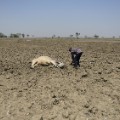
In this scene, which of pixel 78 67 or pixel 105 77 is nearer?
Answer: pixel 105 77

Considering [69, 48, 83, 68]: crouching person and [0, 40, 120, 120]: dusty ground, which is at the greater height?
[69, 48, 83, 68]: crouching person

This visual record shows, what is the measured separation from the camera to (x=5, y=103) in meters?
9.32

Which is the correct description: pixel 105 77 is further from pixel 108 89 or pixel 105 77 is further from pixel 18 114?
pixel 18 114

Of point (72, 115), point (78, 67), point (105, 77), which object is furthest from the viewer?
point (78, 67)

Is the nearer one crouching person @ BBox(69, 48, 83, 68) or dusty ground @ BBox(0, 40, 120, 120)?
dusty ground @ BBox(0, 40, 120, 120)

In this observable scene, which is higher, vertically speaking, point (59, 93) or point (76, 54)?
point (76, 54)

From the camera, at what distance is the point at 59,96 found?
32.0ft

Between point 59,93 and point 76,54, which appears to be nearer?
point 59,93

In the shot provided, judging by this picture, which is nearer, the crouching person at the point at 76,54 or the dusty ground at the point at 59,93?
the dusty ground at the point at 59,93

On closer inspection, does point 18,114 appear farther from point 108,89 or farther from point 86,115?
point 108,89

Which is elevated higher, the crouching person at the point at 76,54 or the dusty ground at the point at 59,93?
the crouching person at the point at 76,54

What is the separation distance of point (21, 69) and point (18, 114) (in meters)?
5.18

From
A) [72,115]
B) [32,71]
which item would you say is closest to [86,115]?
[72,115]

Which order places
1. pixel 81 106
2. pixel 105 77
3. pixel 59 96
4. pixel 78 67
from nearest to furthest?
pixel 81 106 → pixel 59 96 → pixel 105 77 → pixel 78 67
